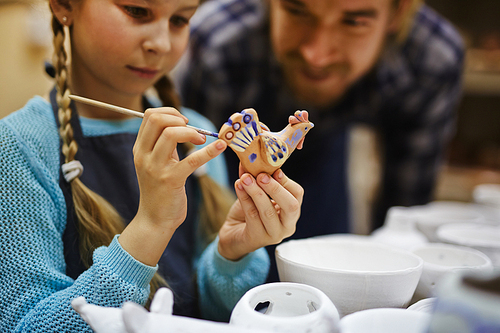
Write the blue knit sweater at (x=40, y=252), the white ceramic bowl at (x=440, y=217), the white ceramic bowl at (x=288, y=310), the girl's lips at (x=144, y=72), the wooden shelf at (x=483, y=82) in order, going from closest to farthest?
the white ceramic bowl at (x=288, y=310) < the blue knit sweater at (x=40, y=252) < the girl's lips at (x=144, y=72) < the white ceramic bowl at (x=440, y=217) < the wooden shelf at (x=483, y=82)

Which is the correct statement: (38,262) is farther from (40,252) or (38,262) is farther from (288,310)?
(288,310)

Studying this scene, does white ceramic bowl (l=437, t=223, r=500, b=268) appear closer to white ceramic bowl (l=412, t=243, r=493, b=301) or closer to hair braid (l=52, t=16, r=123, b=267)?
white ceramic bowl (l=412, t=243, r=493, b=301)

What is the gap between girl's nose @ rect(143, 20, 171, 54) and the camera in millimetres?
604

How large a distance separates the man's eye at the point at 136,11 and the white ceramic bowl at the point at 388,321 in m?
0.51

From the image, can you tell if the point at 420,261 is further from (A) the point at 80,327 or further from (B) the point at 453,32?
(B) the point at 453,32

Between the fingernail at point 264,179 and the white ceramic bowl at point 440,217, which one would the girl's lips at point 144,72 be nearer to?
the fingernail at point 264,179

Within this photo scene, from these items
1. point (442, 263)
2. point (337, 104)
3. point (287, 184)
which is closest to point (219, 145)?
point (287, 184)

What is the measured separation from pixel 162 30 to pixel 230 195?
1.37 feet

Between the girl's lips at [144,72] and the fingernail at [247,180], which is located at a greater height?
the girl's lips at [144,72]

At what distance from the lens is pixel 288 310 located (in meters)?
0.51

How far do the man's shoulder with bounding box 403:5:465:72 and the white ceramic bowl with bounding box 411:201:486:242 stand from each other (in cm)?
69

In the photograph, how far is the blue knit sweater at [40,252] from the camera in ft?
1.68

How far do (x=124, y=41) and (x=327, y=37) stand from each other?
2.01 feet

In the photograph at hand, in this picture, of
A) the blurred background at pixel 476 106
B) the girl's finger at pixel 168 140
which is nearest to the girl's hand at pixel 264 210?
the girl's finger at pixel 168 140
